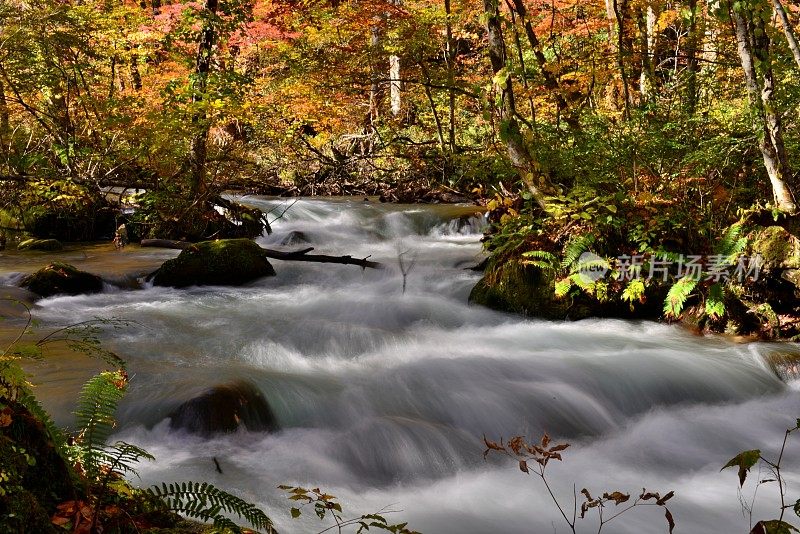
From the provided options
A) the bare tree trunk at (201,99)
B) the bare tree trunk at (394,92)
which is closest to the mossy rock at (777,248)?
the bare tree trunk at (201,99)

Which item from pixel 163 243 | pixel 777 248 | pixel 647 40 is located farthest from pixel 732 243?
pixel 163 243

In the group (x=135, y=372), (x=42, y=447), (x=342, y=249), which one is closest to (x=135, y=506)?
(x=42, y=447)

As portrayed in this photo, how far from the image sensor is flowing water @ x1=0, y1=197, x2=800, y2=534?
4.35m

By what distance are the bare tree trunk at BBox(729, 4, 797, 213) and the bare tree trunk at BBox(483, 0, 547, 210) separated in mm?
2462

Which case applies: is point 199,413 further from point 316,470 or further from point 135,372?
point 135,372

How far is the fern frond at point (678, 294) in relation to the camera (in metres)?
7.38

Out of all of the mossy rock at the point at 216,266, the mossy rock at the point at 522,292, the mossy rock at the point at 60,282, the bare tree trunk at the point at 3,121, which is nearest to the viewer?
the mossy rock at the point at 522,292

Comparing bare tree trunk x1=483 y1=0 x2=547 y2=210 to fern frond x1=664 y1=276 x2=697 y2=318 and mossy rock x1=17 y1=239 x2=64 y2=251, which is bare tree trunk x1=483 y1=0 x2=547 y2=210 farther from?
mossy rock x1=17 y1=239 x2=64 y2=251

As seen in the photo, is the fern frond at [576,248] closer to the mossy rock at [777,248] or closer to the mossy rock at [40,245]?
the mossy rock at [777,248]

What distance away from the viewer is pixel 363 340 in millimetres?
7438

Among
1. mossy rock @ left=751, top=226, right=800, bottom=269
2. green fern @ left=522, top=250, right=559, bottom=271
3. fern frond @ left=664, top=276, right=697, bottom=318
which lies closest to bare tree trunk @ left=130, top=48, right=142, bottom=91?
green fern @ left=522, top=250, right=559, bottom=271

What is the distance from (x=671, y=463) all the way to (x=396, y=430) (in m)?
2.17

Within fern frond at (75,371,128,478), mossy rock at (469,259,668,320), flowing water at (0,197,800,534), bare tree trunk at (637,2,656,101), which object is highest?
bare tree trunk at (637,2,656,101)

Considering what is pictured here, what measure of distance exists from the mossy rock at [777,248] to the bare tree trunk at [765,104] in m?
0.29
